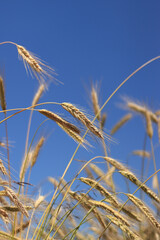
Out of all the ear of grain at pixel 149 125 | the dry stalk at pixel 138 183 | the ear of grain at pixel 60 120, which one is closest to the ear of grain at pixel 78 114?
the ear of grain at pixel 60 120

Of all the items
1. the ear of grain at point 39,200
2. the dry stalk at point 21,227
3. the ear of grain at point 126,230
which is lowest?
the ear of grain at point 126,230

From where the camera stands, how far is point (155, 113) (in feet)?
13.8

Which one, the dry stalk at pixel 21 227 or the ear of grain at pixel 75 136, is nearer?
the ear of grain at pixel 75 136

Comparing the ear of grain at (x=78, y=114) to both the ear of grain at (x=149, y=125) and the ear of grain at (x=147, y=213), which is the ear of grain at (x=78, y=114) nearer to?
the ear of grain at (x=147, y=213)

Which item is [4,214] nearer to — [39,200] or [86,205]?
[86,205]

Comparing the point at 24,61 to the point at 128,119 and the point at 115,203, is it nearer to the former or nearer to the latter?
the point at 115,203

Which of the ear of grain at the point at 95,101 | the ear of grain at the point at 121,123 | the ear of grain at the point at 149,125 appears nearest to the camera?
the ear of grain at the point at 95,101

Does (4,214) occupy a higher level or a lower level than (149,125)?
lower

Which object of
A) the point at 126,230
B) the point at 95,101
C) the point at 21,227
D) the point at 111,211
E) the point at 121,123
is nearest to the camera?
the point at 126,230

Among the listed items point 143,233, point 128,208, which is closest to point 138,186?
point 128,208

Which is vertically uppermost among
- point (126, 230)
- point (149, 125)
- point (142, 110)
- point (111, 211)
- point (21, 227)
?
point (142, 110)

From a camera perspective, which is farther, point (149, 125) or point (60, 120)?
point (149, 125)

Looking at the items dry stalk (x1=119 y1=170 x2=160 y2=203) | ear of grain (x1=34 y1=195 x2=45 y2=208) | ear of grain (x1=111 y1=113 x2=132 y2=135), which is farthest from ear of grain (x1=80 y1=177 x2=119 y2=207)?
ear of grain (x1=111 y1=113 x2=132 y2=135)

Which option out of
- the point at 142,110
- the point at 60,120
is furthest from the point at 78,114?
the point at 142,110
